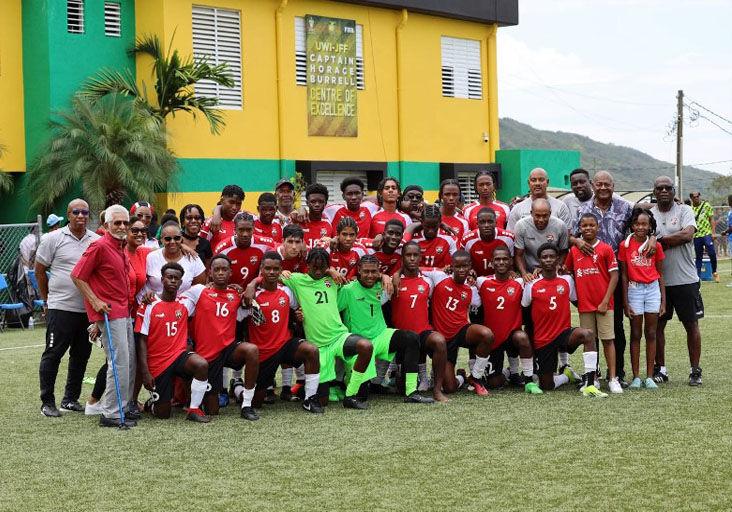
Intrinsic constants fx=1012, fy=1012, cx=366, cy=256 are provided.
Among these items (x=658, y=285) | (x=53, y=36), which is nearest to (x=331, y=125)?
(x=53, y=36)

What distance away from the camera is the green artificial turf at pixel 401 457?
19.7ft

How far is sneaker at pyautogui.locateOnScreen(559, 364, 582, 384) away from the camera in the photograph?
10225 millimetres

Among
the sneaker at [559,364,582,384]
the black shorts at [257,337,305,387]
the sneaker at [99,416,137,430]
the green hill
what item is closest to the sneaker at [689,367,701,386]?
the sneaker at [559,364,582,384]

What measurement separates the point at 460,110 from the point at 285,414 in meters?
20.5

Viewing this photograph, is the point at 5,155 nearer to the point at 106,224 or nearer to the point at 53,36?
the point at 53,36

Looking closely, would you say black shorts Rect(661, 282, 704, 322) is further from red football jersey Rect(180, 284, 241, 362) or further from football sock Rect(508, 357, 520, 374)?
red football jersey Rect(180, 284, 241, 362)

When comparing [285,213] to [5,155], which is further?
[5,155]

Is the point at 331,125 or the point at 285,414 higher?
the point at 331,125

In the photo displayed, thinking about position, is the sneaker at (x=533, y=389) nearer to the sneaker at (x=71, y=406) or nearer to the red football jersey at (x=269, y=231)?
the red football jersey at (x=269, y=231)

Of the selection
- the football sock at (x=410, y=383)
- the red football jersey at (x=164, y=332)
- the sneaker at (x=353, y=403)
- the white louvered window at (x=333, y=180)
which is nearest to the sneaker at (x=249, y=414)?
the red football jersey at (x=164, y=332)

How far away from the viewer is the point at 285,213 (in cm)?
1088

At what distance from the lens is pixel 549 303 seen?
978 centimetres

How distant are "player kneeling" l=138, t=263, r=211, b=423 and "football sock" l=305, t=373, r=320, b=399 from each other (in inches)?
35.9

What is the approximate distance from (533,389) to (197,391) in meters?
3.21
